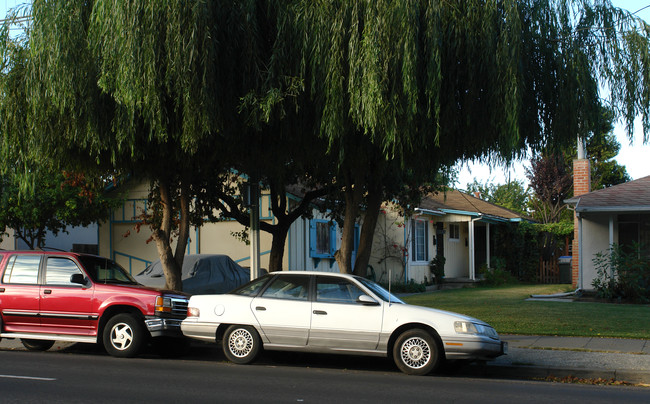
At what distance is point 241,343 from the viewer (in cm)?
1005

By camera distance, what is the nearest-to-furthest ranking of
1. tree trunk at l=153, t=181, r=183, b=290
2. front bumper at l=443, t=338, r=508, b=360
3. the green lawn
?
1. front bumper at l=443, t=338, r=508, b=360
2. tree trunk at l=153, t=181, r=183, b=290
3. the green lawn

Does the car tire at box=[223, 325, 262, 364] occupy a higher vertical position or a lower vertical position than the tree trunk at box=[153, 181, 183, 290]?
lower

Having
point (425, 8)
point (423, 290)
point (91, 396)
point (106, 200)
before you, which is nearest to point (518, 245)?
point (423, 290)

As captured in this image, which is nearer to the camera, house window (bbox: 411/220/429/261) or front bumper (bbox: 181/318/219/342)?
front bumper (bbox: 181/318/219/342)

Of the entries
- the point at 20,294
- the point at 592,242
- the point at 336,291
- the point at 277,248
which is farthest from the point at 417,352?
the point at 592,242

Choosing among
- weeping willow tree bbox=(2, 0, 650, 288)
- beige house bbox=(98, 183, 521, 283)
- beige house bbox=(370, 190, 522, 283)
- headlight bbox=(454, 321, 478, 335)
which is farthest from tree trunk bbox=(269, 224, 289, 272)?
headlight bbox=(454, 321, 478, 335)

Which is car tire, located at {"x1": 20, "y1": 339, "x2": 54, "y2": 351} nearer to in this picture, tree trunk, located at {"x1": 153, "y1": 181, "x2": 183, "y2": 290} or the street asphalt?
the street asphalt

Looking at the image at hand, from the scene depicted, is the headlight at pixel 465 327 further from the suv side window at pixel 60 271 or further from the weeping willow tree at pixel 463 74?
the suv side window at pixel 60 271

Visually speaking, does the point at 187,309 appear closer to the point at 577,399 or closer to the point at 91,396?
the point at 91,396

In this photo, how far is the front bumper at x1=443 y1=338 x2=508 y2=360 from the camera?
29.9ft

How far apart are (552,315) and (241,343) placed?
8.44 metres

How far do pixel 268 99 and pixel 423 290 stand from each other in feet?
55.4

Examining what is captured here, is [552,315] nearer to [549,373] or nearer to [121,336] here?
[549,373]

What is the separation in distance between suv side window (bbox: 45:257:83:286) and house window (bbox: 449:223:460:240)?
2154 cm
